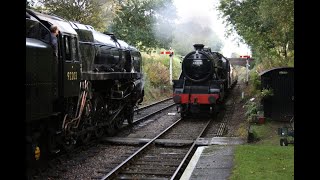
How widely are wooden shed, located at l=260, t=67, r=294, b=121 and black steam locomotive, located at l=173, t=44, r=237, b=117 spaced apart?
98.0 inches

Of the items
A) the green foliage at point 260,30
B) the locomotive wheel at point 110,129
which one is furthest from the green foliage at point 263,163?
the green foliage at point 260,30

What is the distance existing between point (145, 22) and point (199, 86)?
10194mm

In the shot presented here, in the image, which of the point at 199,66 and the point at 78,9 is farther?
the point at 199,66

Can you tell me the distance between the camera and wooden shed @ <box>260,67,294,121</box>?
47.4ft

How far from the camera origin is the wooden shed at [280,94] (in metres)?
14.4

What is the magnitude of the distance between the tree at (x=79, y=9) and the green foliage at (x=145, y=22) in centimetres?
665

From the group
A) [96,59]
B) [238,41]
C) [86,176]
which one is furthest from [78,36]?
[238,41]

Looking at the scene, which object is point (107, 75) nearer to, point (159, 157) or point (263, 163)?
point (159, 157)

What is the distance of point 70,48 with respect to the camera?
339 inches

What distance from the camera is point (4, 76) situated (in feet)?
10.1

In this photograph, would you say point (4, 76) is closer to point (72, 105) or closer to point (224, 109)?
point (72, 105)

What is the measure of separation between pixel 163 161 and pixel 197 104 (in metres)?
7.77

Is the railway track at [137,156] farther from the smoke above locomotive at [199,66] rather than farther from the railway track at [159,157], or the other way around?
the smoke above locomotive at [199,66]

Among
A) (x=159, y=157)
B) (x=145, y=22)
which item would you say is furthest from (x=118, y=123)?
(x=145, y=22)
